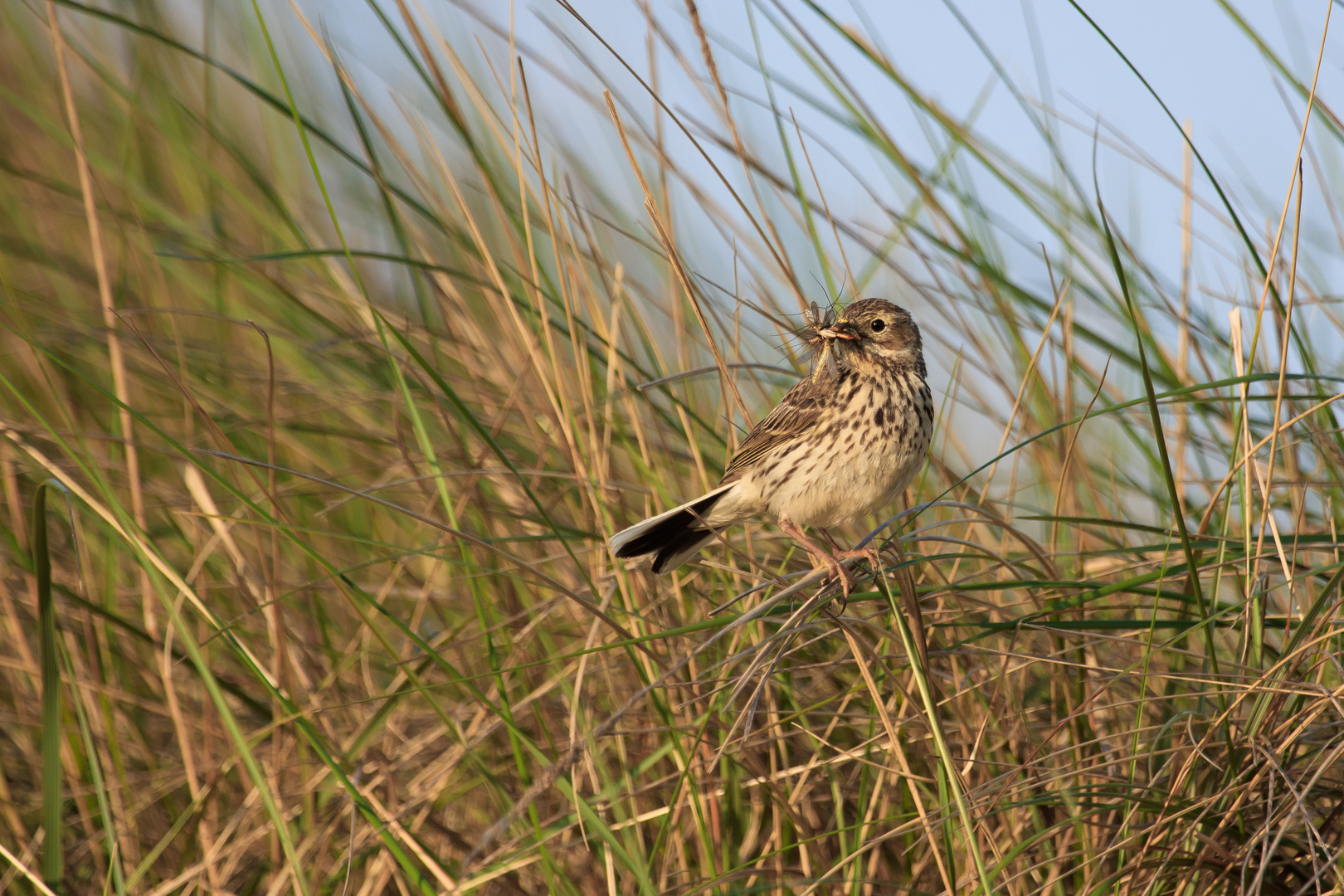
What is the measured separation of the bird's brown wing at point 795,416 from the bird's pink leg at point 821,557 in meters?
0.23

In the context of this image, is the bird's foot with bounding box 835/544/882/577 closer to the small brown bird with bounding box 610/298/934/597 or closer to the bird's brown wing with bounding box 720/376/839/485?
the small brown bird with bounding box 610/298/934/597

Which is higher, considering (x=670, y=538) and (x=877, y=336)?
(x=877, y=336)

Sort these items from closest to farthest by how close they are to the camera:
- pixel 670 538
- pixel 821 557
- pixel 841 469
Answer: pixel 821 557 < pixel 670 538 < pixel 841 469

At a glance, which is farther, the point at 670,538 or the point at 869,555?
the point at 670,538

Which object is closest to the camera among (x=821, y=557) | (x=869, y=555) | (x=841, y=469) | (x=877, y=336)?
(x=869, y=555)

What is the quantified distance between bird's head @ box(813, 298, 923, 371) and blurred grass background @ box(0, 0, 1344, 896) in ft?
0.53

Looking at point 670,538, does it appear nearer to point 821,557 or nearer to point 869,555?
point 821,557

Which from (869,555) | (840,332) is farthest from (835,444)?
(869,555)

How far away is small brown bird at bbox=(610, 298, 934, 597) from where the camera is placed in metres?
3.01

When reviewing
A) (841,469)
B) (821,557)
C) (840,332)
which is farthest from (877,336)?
(821,557)

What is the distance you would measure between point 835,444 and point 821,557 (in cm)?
50

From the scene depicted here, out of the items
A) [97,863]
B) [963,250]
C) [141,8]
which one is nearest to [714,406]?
[963,250]

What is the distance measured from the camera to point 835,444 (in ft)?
10.5

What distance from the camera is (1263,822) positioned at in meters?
2.04
